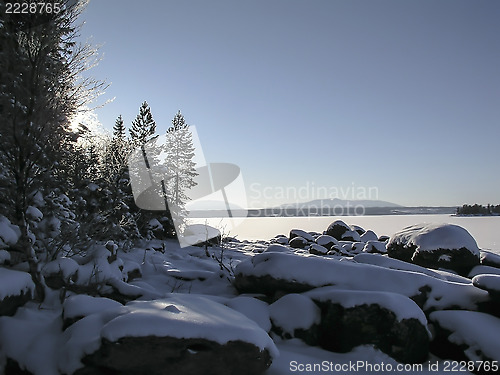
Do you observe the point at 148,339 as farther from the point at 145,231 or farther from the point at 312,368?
the point at 145,231

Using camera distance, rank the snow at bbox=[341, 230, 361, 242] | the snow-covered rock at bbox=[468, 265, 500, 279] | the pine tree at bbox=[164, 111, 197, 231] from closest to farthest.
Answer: the snow-covered rock at bbox=[468, 265, 500, 279]
the snow at bbox=[341, 230, 361, 242]
the pine tree at bbox=[164, 111, 197, 231]

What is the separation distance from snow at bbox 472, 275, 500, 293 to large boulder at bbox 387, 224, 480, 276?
3628mm

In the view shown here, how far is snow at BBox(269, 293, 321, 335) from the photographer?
480 cm

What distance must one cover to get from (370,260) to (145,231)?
12.5 meters

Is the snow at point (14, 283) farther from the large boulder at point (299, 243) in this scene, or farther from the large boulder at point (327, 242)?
the large boulder at point (299, 243)

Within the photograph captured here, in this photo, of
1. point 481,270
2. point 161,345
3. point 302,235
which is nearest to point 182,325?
point 161,345

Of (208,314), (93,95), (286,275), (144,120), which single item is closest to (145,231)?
(93,95)

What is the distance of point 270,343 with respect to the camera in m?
3.73

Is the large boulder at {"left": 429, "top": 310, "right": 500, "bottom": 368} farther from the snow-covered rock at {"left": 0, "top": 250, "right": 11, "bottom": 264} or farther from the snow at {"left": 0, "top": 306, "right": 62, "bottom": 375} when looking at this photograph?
the snow-covered rock at {"left": 0, "top": 250, "right": 11, "bottom": 264}

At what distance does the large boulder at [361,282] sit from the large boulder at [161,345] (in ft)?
6.27

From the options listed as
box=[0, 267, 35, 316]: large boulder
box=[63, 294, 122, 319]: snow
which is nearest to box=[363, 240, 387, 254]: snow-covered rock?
box=[63, 294, 122, 319]: snow

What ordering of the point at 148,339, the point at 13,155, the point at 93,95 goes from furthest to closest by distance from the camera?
1. the point at 93,95
2. the point at 13,155
3. the point at 148,339

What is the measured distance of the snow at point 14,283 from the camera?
14.4 feet

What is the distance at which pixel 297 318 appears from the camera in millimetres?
4852
